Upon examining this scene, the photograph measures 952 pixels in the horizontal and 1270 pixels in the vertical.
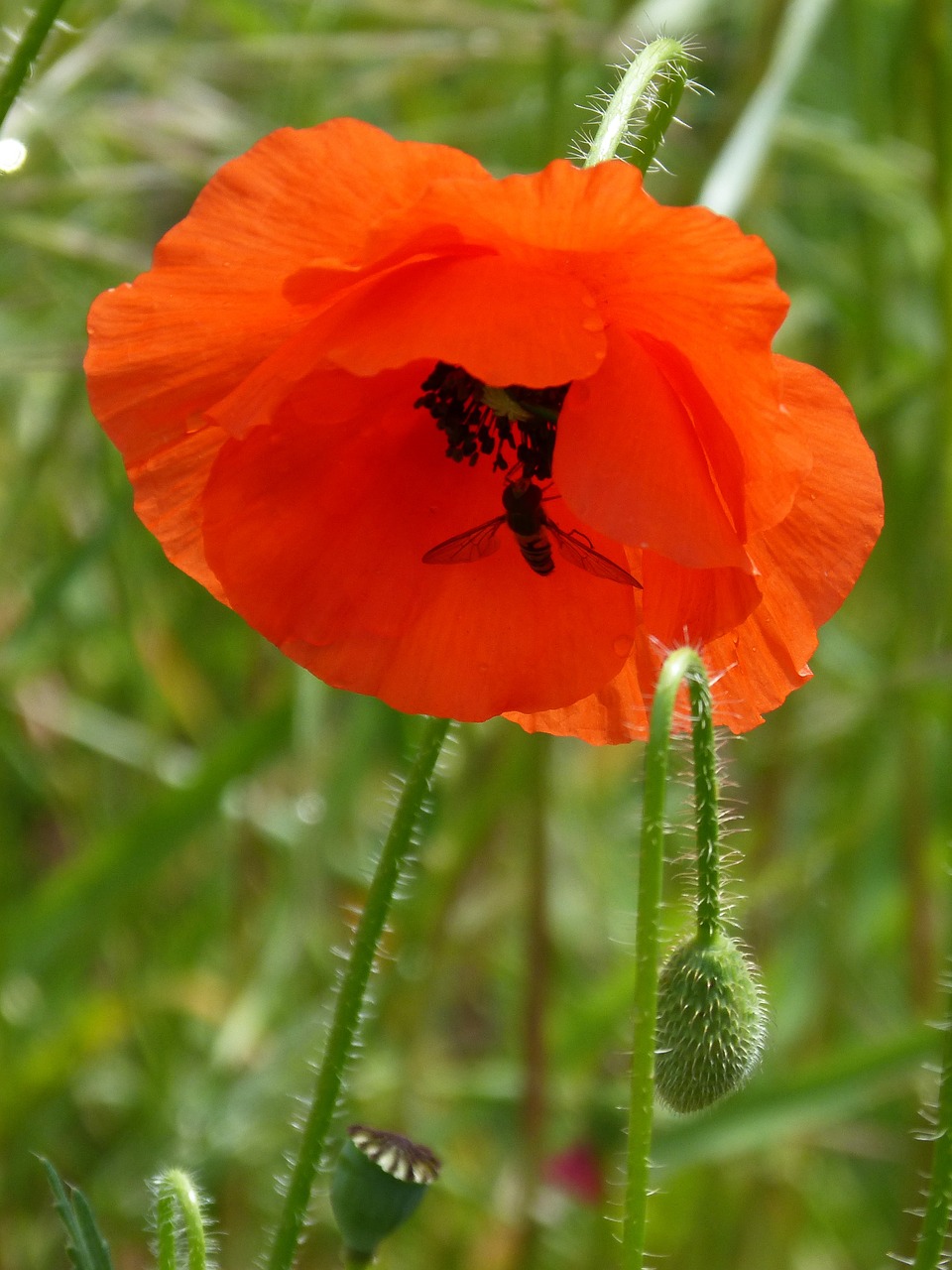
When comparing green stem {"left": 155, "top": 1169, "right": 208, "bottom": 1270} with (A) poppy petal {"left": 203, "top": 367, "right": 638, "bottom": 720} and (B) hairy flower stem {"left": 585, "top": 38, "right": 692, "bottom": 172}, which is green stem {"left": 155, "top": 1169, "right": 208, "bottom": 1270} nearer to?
(A) poppy petal {"left": 203, "top": 367, "right": 638, "bottom": 720}

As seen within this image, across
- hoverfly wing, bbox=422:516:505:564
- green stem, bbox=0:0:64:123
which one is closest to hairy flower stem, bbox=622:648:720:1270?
hoverfly wing, bbox=422:516:505:564

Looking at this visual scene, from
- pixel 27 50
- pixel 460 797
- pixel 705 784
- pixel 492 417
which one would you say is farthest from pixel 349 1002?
pixel 460 797

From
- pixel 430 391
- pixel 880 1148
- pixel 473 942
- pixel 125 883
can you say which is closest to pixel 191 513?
pixel 430 391

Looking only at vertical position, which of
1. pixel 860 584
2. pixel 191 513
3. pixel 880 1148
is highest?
pixel 191 513

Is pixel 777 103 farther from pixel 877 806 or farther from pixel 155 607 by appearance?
pixel 155 607

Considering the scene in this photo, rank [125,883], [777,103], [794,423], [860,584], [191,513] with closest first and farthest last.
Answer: [794,423], [191,513], [777,103], [125,883], [860,584]

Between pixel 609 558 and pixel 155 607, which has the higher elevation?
pixel 609 558

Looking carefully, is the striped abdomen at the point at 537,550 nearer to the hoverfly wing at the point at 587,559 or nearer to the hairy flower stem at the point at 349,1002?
the hoverfly wing at the point at 587,559
